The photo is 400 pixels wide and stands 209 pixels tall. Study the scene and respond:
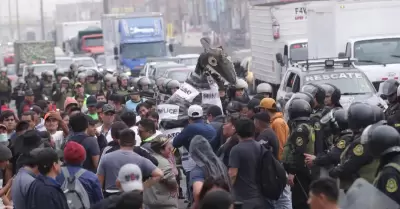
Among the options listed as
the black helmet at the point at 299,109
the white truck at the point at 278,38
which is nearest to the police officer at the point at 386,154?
the black helmet at the point at 299,109

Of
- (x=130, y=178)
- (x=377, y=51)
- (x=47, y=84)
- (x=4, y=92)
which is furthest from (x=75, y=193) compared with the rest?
(x=4, y=92)

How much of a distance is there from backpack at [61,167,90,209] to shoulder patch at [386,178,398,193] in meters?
2.53

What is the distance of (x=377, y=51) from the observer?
23.3m

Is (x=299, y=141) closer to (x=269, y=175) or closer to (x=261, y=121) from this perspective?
(x=261, y=121)

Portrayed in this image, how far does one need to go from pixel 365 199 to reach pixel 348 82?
1165 centimetres

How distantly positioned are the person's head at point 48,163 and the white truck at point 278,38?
20.1m

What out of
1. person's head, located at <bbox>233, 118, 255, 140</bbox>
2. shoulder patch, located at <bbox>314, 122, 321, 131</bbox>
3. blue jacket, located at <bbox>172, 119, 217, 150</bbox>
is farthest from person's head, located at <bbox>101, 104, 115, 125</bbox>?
person's head, located at <bbox>233, 118, 255, 140</bbox>

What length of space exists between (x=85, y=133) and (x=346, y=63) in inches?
342

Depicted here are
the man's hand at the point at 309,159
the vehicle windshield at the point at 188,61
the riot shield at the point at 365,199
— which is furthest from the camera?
the vehicle windshield at the point at 188,61

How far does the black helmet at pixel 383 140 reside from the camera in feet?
25.0

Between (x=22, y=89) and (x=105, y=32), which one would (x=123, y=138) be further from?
(x=105, y=32)

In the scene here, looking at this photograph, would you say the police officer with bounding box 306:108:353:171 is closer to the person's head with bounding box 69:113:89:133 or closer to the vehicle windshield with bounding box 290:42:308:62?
the person's head with bounding box 69:113:89:133

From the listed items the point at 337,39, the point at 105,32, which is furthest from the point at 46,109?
the point at 105,32

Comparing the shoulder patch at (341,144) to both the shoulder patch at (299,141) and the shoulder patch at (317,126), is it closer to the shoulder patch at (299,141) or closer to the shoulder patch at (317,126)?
the shoulder patch at (299,141)
